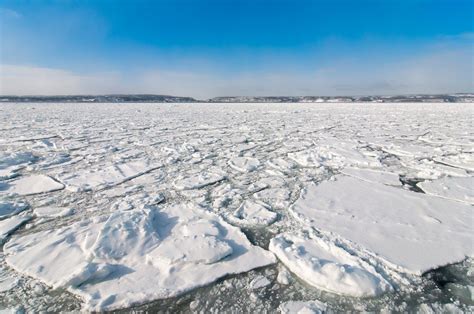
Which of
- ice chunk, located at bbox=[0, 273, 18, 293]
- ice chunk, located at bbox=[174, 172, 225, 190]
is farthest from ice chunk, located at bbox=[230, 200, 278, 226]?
ice chunk, located at bbox=[0, 273, 18, 293]

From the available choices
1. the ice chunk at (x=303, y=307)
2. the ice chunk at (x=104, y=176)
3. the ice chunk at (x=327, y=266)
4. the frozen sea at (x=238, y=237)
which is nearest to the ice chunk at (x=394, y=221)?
the frozen sea at (x=238, y=237)

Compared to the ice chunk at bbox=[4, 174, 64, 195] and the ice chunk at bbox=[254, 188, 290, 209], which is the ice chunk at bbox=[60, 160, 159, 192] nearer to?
the ice chunk at bbox=[4, 174, 64, 195]

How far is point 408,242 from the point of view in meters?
2.13

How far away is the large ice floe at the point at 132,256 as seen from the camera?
1.65m

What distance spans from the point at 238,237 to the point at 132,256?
2.71 feet

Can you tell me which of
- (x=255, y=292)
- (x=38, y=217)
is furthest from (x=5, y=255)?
(x=255, y=292)

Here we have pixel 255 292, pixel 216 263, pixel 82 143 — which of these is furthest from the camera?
pixel 82 143

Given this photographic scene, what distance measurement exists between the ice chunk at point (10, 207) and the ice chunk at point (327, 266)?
2.59 metres

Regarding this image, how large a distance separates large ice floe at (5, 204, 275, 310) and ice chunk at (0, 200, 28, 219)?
653mm

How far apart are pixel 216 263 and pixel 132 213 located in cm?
101

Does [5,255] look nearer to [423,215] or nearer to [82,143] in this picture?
[423,215]

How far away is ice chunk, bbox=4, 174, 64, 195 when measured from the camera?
326cm

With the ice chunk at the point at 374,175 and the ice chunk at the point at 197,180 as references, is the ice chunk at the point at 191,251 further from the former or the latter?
the ice chunk at the point at 374,175

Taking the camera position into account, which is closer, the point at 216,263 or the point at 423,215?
the point at 216,263
